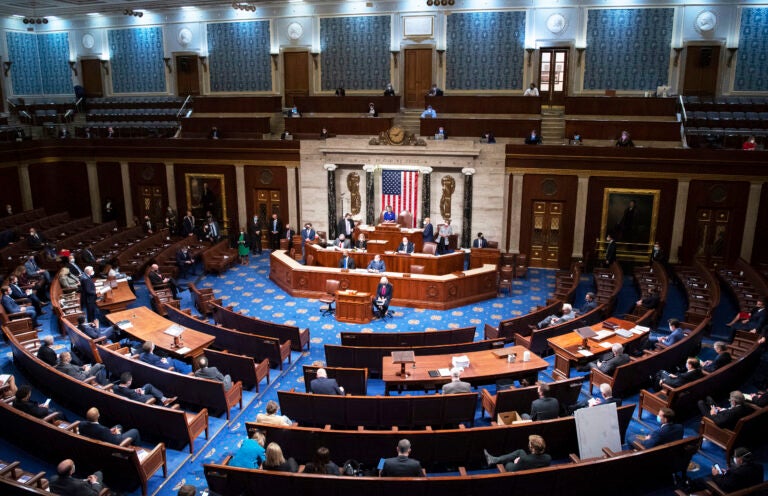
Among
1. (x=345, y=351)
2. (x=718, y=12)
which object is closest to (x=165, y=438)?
(x=345, y=351)

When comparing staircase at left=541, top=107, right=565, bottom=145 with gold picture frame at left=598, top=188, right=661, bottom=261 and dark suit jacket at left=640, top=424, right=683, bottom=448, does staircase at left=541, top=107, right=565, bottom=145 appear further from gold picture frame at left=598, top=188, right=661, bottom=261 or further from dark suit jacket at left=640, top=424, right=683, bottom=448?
dark suit jacket at left=640, top=424, right=683, bottom=448

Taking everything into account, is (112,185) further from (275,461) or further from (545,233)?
(275,461)

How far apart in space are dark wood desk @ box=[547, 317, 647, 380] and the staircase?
31.8ft

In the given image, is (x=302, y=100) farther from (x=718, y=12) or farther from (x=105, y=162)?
(x=718, y=12)

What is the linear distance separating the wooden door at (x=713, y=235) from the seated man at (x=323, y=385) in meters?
13.1

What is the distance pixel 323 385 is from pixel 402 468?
233 cm

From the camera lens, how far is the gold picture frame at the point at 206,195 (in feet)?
68.3

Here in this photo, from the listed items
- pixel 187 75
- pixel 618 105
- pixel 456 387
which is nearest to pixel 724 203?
pixel 618 105

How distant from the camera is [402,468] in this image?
6.43 meters

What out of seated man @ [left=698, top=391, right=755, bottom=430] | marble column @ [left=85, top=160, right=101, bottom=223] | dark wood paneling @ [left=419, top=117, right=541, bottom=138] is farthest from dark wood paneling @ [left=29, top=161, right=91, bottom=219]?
seated man @ [left=698, top=391, right=755, bottom=430]

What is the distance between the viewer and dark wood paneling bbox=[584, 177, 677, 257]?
56.0 feet

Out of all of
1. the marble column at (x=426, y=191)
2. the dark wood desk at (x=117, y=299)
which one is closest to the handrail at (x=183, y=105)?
the marble column at (x=426, y=191)

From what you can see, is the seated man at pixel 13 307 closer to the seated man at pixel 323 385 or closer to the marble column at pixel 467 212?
the seated man at pixel 323 385

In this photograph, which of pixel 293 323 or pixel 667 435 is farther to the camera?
pixel 293 323
